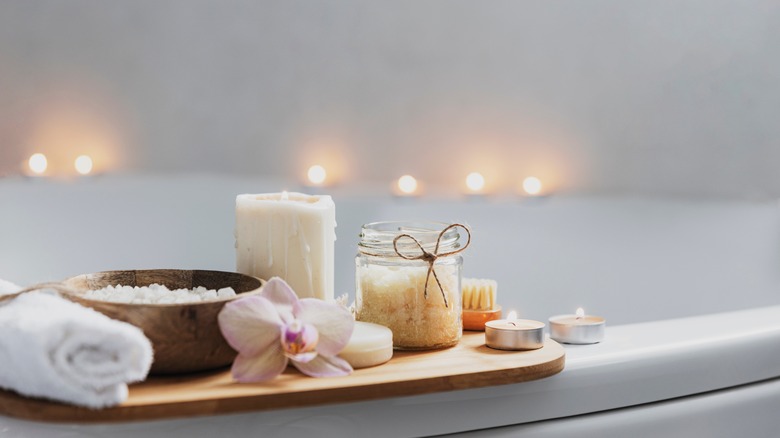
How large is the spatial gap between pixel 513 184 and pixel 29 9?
4.12 feet

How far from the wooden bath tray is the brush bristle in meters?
0.11

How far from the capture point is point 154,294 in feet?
2.37

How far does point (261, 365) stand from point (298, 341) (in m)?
0.04

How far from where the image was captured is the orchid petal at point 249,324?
0.66m

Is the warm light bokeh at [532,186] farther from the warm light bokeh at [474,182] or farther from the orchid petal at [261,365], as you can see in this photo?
the orchid petal at [261,365]

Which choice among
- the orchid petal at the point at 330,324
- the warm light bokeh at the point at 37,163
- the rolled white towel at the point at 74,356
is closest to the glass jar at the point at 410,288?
the orchid petal at the point at 330,324

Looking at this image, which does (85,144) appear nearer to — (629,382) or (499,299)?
(499,299)

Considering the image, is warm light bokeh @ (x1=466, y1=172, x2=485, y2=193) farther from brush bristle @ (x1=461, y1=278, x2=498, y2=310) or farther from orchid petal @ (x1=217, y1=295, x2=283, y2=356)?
orchid petal @ (x1=217, y1=295, x2=283, y2=356)

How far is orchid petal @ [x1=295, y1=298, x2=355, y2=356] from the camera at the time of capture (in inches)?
27.5

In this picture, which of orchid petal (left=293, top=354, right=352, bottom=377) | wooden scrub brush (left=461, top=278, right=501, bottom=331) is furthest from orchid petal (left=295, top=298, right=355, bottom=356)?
wooden scrub brush (left=461, top=278, right=501, bottom=331)

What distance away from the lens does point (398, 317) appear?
79cm

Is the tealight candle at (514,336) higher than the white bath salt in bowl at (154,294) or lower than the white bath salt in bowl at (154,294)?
lower

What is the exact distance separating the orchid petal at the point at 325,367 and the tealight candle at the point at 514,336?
175mm

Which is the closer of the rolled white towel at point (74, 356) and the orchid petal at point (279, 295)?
the rolled white towel at point (74, 356)
